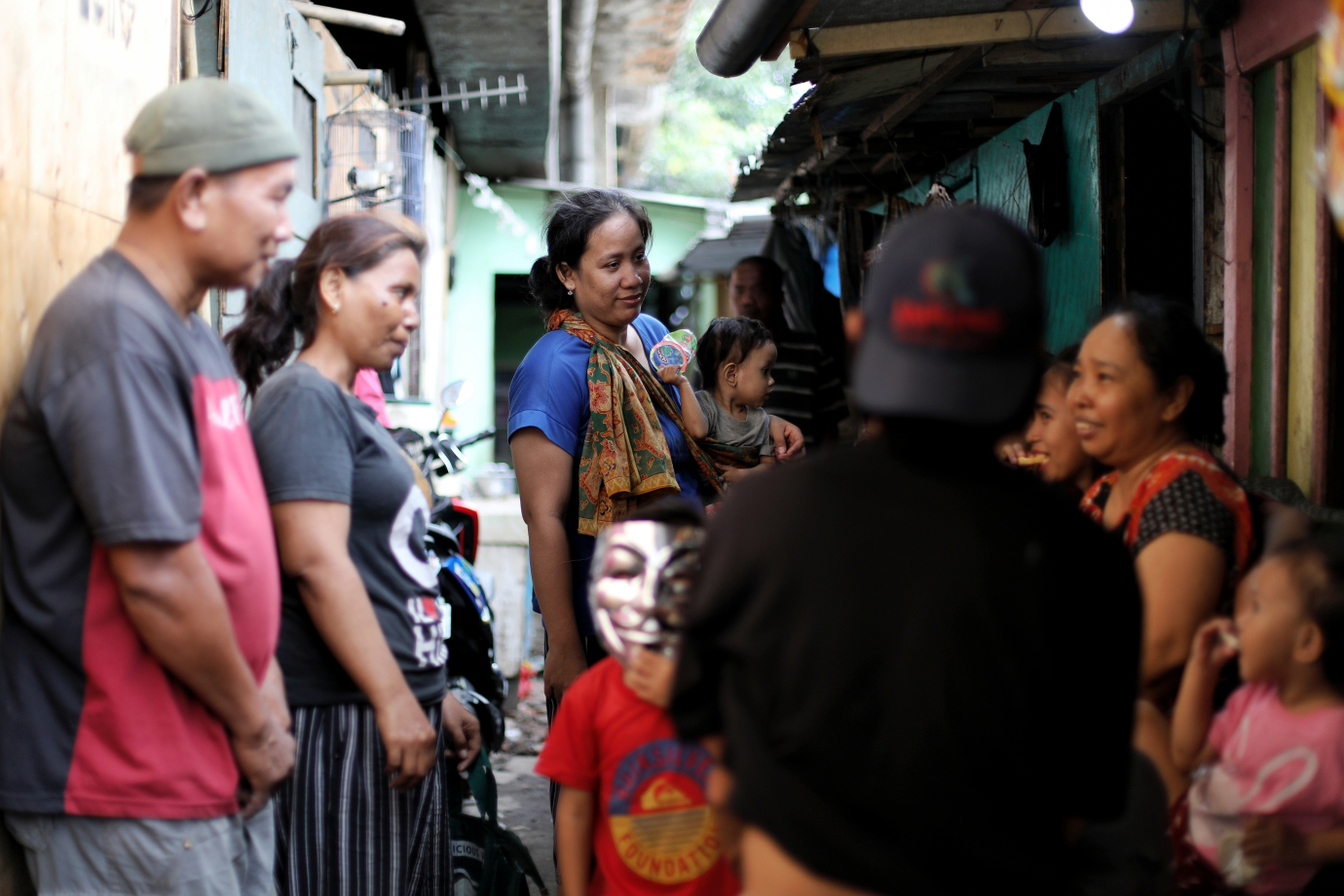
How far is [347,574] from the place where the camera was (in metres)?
2.30

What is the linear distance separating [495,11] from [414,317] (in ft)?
16.5

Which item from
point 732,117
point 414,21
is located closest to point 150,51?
point 414,21

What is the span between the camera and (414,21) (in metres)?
8.40

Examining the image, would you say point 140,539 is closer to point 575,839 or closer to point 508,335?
point 575,839

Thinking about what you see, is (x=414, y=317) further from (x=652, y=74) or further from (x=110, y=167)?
(x=652, y=74)

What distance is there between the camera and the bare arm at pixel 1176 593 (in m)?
2.20

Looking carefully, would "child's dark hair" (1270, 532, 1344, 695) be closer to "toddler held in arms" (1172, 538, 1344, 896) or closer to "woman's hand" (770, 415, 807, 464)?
"toddler held in arms" (1172, 538, 1344, 896)

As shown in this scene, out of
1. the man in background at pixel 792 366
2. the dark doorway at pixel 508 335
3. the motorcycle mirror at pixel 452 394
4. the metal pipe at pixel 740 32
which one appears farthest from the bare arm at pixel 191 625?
the dark doorway at pixel 508 335

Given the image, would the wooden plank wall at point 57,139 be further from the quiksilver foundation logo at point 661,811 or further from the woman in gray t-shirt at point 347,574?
the quiksilver foundation logo at point 661,811

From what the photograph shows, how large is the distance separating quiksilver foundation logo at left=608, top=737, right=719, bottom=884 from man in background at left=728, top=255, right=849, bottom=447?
14.9 ft

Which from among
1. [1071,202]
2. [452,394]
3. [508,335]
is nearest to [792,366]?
[1071,202]

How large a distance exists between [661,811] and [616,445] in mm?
1040

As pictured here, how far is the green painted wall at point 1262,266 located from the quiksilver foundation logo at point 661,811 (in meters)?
2.39

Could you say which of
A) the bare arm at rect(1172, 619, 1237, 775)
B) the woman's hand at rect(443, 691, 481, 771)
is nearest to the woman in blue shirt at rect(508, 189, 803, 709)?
the woman's hand at rect(443, 691, 481, 771)
